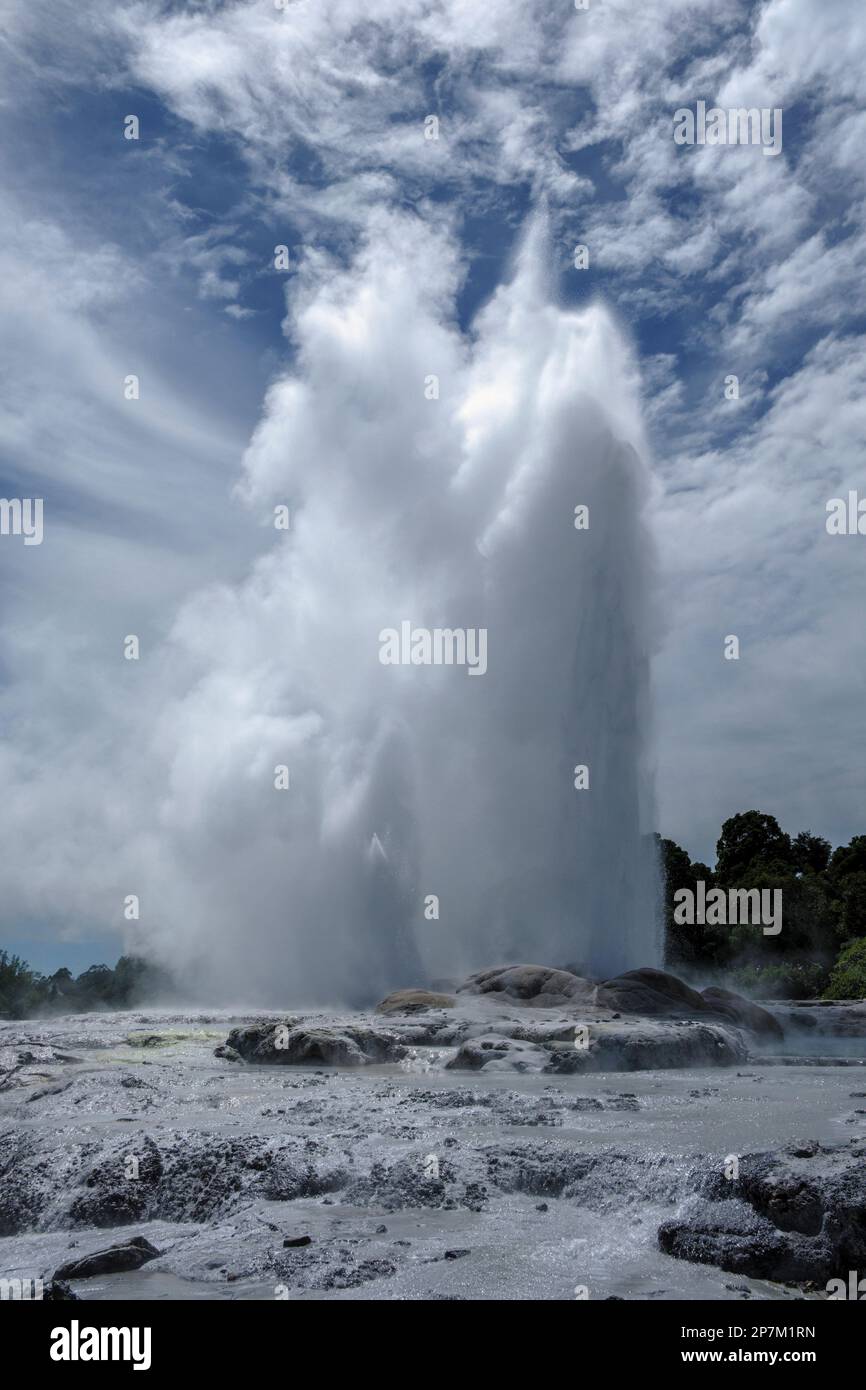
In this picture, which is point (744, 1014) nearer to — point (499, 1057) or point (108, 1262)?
point (499, 1057)

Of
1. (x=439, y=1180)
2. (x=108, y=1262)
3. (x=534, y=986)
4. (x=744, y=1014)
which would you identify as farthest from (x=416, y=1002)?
(x=108, y=1262)

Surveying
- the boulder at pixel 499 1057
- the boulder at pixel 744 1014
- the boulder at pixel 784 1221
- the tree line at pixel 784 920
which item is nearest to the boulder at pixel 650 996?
the boulder at pixel 744 1014

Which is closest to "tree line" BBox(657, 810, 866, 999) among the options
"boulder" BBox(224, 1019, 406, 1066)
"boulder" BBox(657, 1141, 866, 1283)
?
"boulder" BBox(224, 1019, 406, 1066)

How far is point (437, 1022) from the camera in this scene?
86.5 feet

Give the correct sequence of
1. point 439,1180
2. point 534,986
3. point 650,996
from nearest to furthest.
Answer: point 439,1180 < point 650,996 < point 534,986

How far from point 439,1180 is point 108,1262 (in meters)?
3.67

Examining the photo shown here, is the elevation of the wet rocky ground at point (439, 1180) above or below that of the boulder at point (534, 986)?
above

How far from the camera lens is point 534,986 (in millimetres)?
31250

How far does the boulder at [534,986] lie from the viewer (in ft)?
97.6

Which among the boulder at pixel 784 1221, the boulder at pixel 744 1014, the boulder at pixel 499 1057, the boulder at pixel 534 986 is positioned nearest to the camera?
the boulder at pixel 784 1221

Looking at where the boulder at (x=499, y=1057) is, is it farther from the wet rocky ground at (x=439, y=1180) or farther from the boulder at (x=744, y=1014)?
the boulder at (x=744, y=1014)

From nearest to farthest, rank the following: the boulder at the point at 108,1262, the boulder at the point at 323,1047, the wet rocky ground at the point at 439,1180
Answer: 1. the wet rocky ground at the point at 439,1180
2. the boulder at the point at 108,1262
3. the boulder at the point at 323,1047

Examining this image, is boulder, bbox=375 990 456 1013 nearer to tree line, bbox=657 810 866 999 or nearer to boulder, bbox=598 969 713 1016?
boulder, bbox=598 969 713 1016

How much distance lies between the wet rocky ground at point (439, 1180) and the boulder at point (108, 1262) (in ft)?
0.08
